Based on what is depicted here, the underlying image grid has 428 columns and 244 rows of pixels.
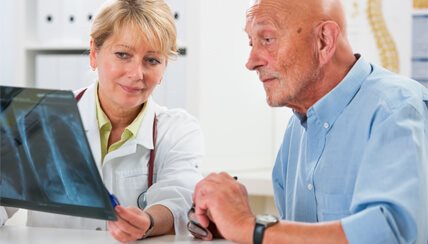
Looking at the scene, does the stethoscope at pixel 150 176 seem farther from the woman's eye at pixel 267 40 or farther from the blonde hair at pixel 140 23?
the woman's eye at pixel 267 40

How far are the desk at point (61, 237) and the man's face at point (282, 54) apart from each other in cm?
35

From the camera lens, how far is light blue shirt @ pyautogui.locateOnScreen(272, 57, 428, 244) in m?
1.33

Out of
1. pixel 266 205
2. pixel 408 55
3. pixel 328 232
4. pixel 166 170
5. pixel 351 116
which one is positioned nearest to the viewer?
Answer: pixel 328 232

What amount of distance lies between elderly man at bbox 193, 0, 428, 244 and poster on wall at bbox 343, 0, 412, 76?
1.13 metres

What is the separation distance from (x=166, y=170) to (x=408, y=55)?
124cm

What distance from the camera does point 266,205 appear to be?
2.94m

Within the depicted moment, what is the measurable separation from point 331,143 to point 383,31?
1325mm

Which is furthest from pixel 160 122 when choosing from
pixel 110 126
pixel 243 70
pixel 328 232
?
pixel 243 70

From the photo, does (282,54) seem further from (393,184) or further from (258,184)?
(258,184)

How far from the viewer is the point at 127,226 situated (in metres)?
1.55

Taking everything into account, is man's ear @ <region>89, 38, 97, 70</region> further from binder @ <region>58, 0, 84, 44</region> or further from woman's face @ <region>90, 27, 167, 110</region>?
binder @ <region>58, 0, 84, 44</region>

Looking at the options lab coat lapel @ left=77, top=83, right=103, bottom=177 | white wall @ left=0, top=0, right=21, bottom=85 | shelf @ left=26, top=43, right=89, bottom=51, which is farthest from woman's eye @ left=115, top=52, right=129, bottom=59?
white wall @ left=0, top=0, right=21, bottom=85

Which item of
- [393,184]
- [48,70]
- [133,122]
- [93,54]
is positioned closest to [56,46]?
[48,70]

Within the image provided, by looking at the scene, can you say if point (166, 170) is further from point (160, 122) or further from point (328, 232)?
point (328, 232)
